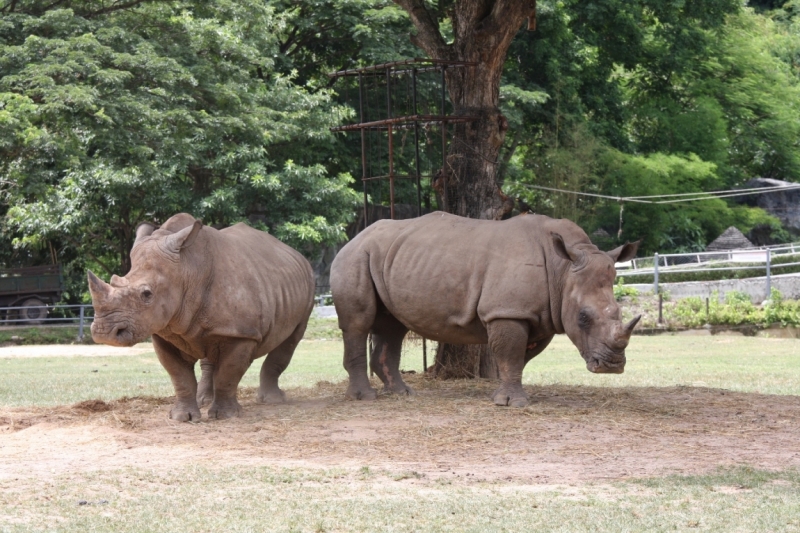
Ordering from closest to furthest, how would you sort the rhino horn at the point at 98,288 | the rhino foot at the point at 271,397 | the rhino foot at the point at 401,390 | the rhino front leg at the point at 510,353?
the rhino horn at the point at 98,288, the rhino front leg at the point at 510,353, the rhino foot at the point at 271,397, the rhino foot at the point at 401,390

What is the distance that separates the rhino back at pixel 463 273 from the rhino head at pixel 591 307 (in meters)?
0.34

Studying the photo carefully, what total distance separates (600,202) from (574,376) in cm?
2372

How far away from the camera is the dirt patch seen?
8656 millimetres

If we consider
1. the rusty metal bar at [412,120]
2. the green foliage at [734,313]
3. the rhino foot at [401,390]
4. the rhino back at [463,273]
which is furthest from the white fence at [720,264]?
the rhino back at [463,273]

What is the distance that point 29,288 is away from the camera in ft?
109

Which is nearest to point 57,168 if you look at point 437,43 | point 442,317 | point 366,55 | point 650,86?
point 437,43

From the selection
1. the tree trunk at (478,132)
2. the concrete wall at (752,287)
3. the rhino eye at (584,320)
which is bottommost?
the concrete wall at (752,287)

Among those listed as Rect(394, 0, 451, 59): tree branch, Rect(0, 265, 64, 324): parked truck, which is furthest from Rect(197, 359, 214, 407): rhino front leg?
Rect(0, 265, 64, 324): parked truck

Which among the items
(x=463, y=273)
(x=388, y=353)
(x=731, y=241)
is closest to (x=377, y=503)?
(x=463, y=273)

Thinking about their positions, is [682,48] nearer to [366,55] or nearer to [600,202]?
[600,202]

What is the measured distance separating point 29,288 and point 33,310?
2.18ft

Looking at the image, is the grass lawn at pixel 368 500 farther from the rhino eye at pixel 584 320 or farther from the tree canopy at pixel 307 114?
the tree canopy at pixel 307 114

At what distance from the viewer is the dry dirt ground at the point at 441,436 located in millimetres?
8633

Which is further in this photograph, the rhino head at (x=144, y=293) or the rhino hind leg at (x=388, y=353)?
the rhino hind leg at (x=388, y=353)
